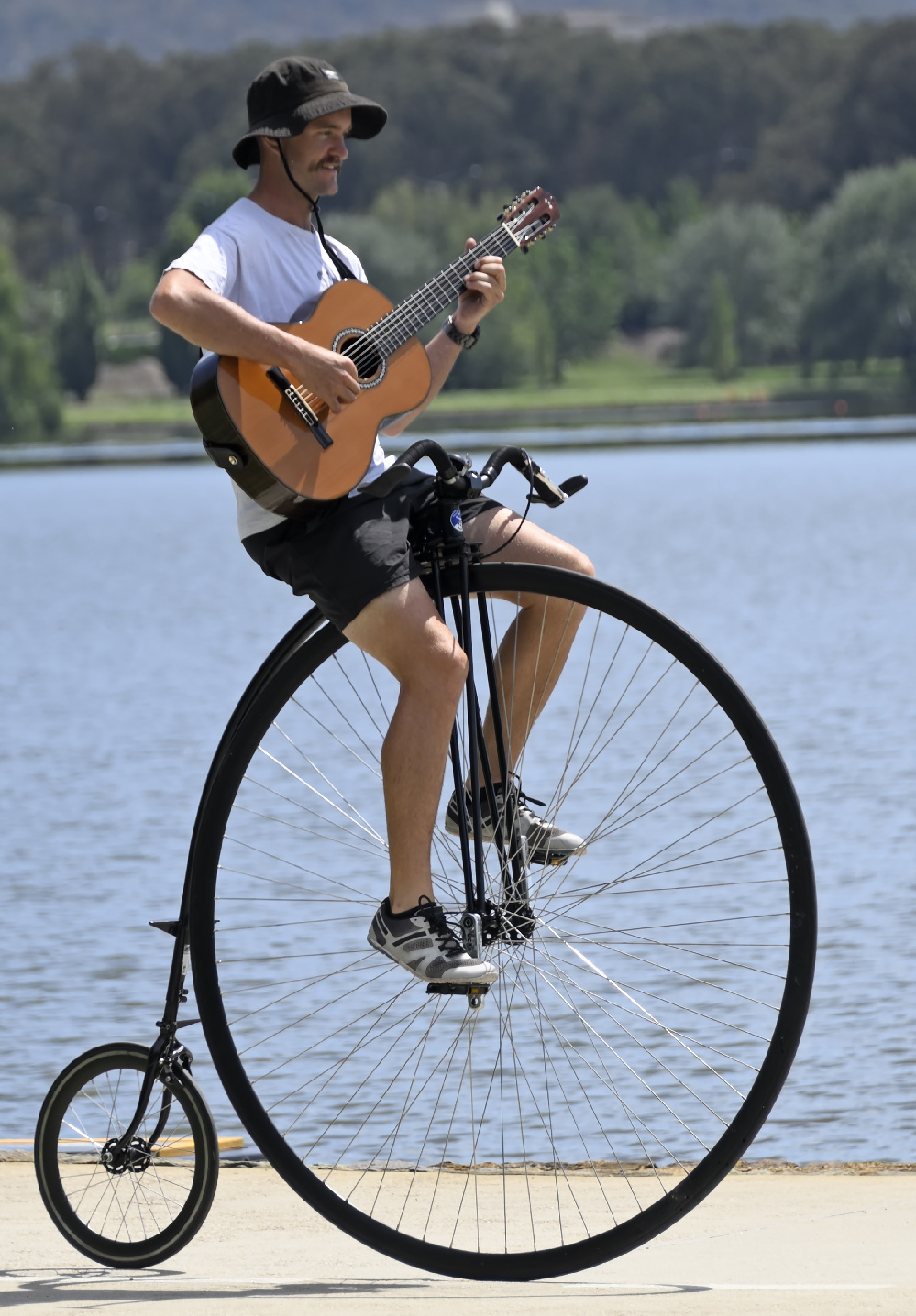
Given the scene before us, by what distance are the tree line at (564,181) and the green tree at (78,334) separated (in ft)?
0.43

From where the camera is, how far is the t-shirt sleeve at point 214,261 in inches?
152

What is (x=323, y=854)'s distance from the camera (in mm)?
9766

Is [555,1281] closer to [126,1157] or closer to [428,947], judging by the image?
[428,947]

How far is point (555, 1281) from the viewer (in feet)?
13.1

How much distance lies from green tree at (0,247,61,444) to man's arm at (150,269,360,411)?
282 ft

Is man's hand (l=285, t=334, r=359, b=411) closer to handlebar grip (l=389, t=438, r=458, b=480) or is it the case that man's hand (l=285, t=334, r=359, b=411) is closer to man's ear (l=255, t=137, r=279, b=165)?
handlebar grip (l=389, t=438, r=458, b=480)

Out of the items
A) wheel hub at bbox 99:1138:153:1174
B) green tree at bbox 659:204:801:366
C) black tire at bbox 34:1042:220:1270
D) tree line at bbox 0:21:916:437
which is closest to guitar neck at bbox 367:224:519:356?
black tire at bbox 34:1042:220:1270

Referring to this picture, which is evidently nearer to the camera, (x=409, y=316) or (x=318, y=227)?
(x=409, y=316)

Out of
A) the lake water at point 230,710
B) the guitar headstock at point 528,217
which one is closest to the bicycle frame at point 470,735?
the guitar headstock at point 528,217

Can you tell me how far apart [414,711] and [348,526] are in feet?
1.04

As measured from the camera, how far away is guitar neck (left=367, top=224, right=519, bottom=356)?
399 cm

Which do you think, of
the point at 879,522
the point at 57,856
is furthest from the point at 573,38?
the point at 57,856

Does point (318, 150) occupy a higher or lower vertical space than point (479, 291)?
higher

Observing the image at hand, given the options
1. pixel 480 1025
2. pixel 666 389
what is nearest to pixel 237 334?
pixel 480 1025
